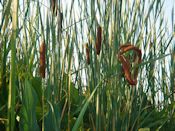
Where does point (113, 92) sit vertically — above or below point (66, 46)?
below

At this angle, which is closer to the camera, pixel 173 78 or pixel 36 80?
pixel 36 80

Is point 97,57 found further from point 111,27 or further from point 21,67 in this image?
point 21,67

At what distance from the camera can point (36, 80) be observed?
114cm

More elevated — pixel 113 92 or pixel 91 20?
pixel 91 20

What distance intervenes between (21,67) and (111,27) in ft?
1.10

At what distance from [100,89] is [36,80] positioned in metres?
0.31

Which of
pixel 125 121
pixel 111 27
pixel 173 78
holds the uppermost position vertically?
pixel 111 27

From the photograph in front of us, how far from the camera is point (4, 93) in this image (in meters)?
1.06

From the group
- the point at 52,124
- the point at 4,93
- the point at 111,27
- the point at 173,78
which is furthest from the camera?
the point at 173,78

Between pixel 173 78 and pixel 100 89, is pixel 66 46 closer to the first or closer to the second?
pixel 100 89

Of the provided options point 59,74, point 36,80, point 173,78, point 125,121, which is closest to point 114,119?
point 125,121

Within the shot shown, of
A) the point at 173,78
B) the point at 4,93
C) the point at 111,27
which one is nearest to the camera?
the point at 111,27

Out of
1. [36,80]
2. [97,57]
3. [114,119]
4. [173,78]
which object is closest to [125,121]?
[114,119]

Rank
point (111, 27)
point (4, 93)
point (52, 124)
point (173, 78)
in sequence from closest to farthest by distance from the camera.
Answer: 1. point (52, 124)
2. point (111, 27)
3. point (4, 93)
4. point (173, 78)
